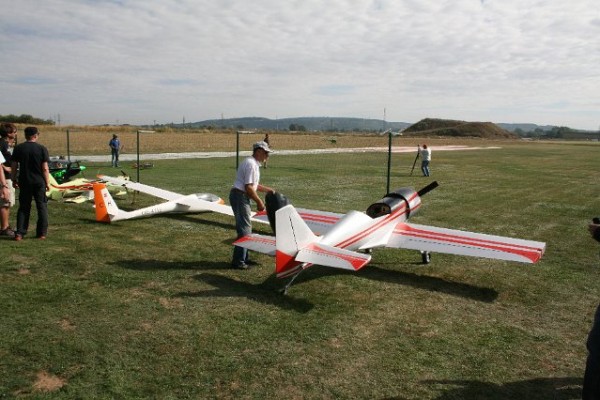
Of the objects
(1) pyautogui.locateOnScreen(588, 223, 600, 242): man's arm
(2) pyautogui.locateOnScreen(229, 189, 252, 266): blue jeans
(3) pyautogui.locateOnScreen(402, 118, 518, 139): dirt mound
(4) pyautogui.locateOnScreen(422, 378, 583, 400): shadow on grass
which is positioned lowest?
(4) pyautogui.locateOnScreen(422, 378, 583, 400): shadow on grass

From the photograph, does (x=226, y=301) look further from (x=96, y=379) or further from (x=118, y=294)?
(x=96, y=379)

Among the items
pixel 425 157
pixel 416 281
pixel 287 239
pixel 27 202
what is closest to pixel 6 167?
pixel 27 202

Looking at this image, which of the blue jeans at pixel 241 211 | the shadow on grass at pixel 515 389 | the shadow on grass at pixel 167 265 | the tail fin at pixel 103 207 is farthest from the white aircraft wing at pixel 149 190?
the shadow on grass at pixel 515 389

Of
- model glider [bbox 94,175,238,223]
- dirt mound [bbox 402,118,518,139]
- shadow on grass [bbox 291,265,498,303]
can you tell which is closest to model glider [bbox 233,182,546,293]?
shadow on grass [bbox 291,265,498,303]

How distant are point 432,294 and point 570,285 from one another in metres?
2.33

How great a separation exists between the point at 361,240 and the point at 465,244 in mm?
1680

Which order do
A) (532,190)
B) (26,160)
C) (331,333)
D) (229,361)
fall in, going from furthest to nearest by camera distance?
1. (532,190)
2. (26,160)
3. (331,333)
4. (229,361)

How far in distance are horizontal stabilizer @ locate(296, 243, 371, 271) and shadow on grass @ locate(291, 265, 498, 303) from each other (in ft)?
3.28

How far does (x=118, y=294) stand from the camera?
6195 millimetres

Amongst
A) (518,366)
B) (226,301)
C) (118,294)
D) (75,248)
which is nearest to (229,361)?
(226,301)

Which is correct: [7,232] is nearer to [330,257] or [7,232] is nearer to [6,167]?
[6,167]

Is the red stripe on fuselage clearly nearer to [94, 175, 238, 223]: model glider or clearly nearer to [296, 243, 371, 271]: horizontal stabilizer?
[296, 243, 371, 271]: horizontal stabilizer

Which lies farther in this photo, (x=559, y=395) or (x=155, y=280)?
(x=155, y=280)

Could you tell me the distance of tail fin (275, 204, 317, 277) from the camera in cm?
595
